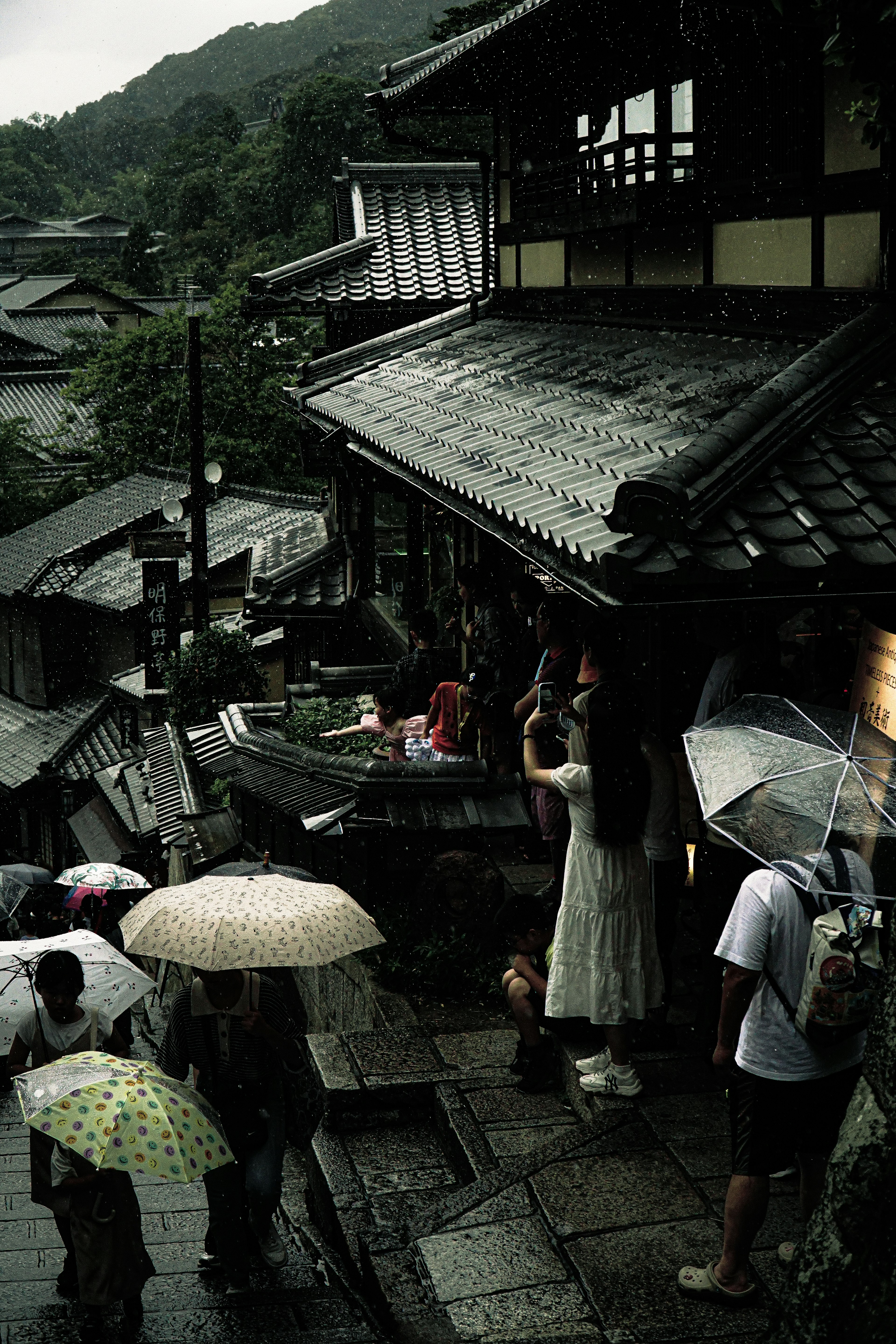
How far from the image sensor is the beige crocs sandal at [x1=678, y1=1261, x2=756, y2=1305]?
469cm

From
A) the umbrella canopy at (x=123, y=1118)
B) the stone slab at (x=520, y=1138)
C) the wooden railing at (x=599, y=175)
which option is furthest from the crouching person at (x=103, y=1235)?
the wooden railing at (x=599, y=175)

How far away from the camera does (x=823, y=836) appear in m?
4.79

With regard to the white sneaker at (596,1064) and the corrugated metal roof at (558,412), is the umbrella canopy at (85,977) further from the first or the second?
the corrugated metal roof at (558,412)

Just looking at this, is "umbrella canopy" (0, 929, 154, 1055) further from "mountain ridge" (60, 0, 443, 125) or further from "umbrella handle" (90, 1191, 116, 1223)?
"mountain ridge" (60, 0, 443, 125)

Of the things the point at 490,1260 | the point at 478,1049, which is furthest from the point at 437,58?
the point at 490,1260

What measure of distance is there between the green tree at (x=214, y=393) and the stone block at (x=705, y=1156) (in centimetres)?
2989

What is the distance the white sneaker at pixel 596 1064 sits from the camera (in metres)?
6.41

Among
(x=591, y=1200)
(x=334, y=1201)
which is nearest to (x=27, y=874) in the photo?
(x=334, y=1201)

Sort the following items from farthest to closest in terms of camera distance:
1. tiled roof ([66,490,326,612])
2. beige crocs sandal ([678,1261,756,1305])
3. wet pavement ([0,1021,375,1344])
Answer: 1. tiled roof ([66,490,326,612])
2. wet pavement ([0,1021,375,1344])
3. beige crocs sandal ([678,1261,756,1305])

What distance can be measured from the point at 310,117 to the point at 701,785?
59082 mm

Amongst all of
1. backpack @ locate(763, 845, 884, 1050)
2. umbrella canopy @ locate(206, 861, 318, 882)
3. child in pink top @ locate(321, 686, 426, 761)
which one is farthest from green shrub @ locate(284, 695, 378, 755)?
backpack @ locate(763, 845, 884, 1050)

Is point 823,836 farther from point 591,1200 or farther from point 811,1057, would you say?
point 591,1200

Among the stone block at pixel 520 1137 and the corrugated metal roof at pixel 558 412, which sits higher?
the corrugated metal roof at pixel 558 412

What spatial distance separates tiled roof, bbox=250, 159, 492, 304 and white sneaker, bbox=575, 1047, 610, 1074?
12201 mm
